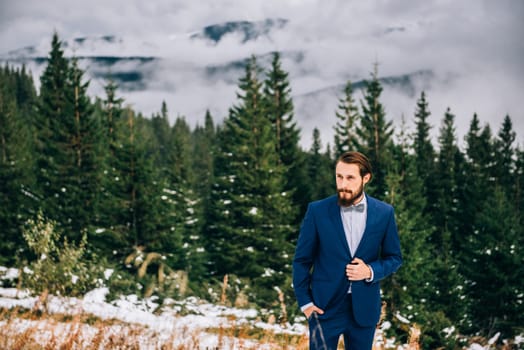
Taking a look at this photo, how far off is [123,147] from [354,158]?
22.6m

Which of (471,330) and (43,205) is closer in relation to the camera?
(471,330)

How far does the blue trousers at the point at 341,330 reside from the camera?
124 inches

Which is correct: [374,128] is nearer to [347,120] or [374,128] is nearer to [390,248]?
[347,120]

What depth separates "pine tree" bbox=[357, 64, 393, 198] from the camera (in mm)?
31484

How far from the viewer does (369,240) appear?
3.16 meters

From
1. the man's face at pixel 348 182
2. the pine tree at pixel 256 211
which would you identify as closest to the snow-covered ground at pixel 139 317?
the man's face at pixel 348 182

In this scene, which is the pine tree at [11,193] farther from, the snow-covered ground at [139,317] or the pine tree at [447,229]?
the pine tree at [447,229]

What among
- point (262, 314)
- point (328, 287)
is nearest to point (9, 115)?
point (262, 314)

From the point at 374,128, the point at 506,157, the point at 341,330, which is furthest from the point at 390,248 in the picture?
the point at 506,157

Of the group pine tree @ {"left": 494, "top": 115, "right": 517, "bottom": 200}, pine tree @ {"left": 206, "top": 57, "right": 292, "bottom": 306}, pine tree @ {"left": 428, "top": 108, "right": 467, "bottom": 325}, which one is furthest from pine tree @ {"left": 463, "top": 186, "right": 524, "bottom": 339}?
pine tree @ {"left": 494, "top": 115, "right": 517, "bottom": 200}

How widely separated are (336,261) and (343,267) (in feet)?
0.21

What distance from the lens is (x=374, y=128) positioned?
Answer: 32.7 metres

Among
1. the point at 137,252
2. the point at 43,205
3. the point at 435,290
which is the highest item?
the point at 43,205

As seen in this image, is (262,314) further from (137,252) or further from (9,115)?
(9,115)
